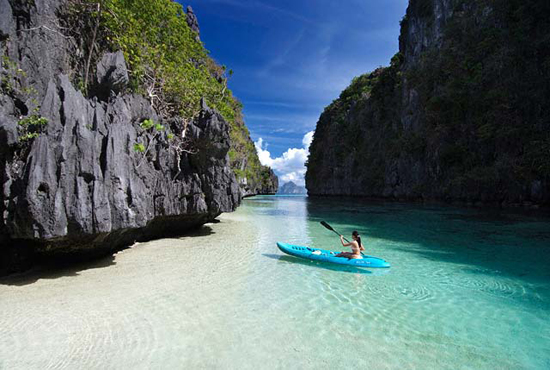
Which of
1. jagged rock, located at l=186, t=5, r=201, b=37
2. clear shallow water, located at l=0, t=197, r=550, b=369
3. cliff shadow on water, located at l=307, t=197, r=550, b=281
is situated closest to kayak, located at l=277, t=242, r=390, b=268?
clear shallow water, located at l=0, t=197, r=550, b=369

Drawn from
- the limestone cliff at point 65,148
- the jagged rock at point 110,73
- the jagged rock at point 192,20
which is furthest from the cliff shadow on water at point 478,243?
the jagged rock at point 192,20

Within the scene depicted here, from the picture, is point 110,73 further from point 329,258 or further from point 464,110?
point 464,110

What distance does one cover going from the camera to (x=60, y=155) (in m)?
6.39

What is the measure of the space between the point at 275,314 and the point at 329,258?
11.9ft

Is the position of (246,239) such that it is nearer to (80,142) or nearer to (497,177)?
(80,142)

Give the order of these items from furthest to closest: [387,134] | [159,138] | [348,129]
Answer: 1. [348,129]
2. [387,134]
3. [159,138]

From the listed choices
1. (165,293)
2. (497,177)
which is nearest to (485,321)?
(165,293)

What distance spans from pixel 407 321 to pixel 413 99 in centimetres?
4167

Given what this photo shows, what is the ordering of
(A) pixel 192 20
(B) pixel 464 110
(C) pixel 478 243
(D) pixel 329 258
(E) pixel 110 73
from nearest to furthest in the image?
(D) pixel 329 258 < (E) pixel 110 73 < (C) pixel 478 243 < (B) pixel 464 110 < (A) pixel 192 20

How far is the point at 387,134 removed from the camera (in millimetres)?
48656

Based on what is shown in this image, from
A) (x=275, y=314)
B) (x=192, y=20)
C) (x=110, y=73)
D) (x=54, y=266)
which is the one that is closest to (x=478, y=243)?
(x=275, y=314)

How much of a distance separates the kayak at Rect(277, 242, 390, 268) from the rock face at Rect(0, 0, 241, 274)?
4668mm

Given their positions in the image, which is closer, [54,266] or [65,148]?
[65,148]

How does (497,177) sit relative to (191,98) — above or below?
below
